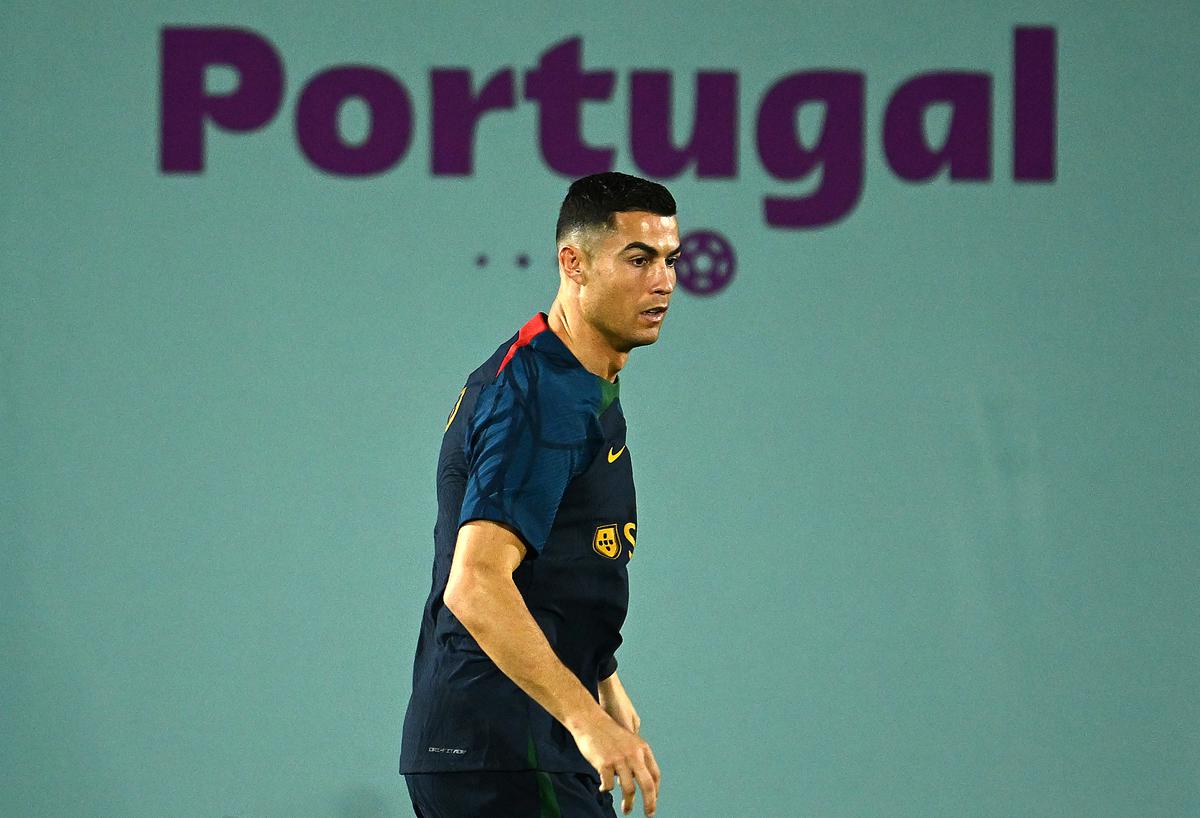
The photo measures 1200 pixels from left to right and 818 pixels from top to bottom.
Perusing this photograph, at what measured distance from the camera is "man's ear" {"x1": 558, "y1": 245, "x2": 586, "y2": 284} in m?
2.17

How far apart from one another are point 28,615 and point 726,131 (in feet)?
7.06

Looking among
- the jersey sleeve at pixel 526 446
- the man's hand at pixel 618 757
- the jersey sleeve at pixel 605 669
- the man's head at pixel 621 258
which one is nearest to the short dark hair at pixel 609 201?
the man's head at pixel 621 258

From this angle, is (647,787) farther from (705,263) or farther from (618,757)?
(705,263)

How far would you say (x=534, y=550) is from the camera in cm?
192

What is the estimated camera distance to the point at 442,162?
153 inches

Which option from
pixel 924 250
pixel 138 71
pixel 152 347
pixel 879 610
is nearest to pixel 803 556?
pixel 879 610

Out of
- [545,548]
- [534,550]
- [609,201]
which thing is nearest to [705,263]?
[609,201]

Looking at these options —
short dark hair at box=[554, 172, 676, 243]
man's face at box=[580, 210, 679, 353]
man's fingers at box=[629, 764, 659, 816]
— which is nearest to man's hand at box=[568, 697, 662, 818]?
man's fingers at box=[629, 764, 659, 816]

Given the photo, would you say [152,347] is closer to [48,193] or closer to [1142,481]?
[48,193]

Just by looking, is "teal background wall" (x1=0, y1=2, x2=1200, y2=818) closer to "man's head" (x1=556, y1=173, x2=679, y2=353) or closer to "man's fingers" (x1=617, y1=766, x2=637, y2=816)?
"man's head" (x1=556, y1=173, x2=679, y2=353)

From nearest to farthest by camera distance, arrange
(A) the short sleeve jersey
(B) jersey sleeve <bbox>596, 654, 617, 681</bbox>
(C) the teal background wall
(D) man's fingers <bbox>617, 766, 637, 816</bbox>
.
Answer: (D) man's fingers <bbox>617, 766, 637, 816</bbox> < (A) the short sleeve jersey < (B) jersey sleeve <bbox>596, 654, 617, 681</bbox> < (C) the teal background wall

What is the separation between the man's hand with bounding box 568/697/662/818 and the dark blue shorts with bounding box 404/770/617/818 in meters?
0.25

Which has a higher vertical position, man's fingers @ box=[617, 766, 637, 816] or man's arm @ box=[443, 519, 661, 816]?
man's arm @ box=[443, 519, 661, 816]

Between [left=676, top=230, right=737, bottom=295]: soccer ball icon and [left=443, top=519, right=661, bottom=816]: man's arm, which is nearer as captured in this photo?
[left=443, top=519, right=661, bottom=816]: man's arm
